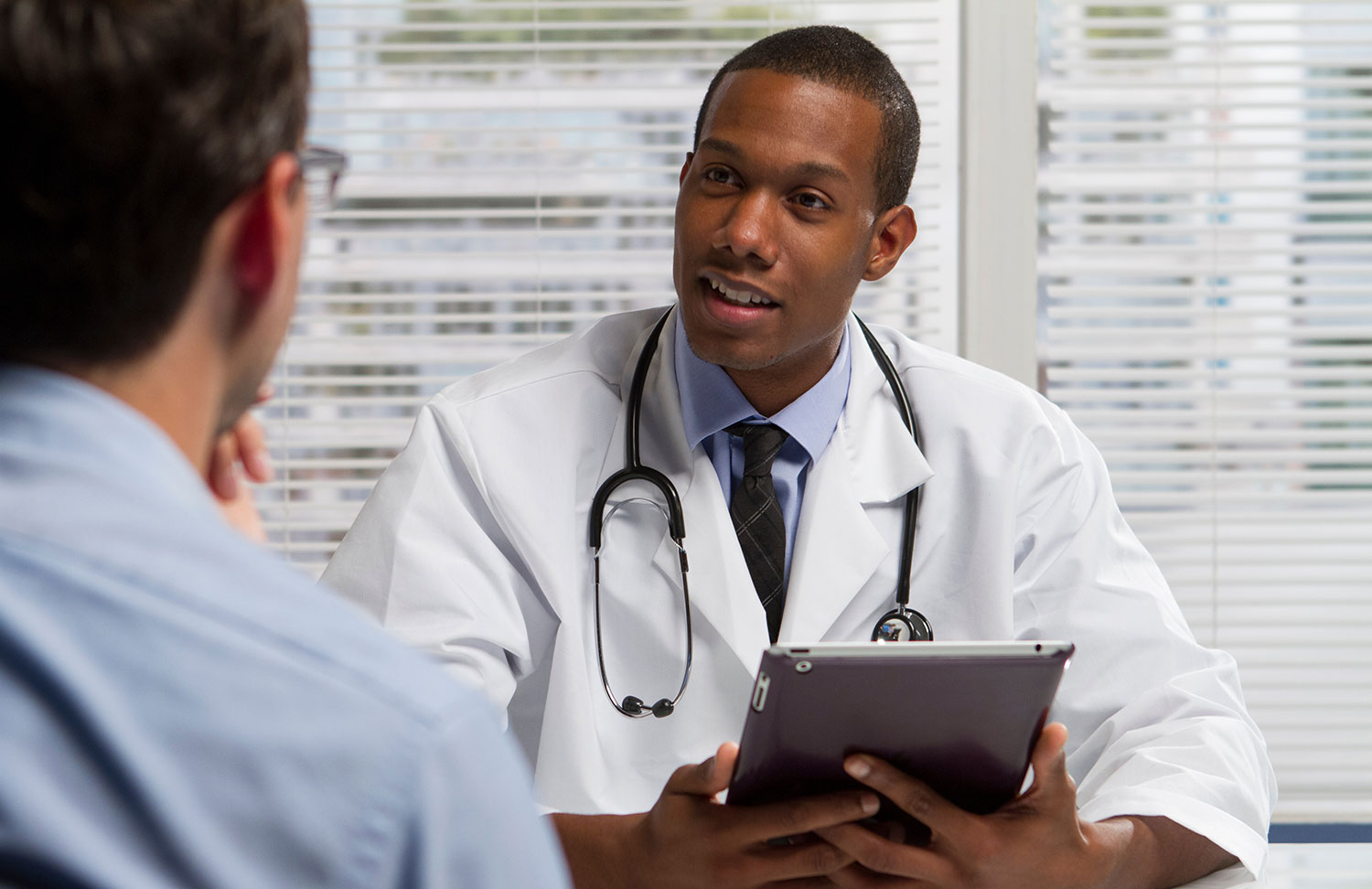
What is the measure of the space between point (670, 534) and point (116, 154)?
37.4 inches

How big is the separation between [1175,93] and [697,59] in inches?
31.9

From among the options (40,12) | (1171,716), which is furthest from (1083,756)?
(40,12)

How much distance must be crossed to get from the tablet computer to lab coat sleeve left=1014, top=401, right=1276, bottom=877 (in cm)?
27

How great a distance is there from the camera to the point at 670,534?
1.38 meters

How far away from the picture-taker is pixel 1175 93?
2.04m

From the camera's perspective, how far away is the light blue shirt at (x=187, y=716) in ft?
1.40

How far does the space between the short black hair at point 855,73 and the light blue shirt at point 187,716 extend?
45.0 inches

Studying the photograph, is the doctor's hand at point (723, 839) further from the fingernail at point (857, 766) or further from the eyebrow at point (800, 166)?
the eyebrow at point (800, 166)

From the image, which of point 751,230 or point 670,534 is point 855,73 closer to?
point 751,230

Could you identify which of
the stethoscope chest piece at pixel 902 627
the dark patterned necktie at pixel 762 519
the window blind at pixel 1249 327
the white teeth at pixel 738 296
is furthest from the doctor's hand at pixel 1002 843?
the window blind at pixel 1249 327

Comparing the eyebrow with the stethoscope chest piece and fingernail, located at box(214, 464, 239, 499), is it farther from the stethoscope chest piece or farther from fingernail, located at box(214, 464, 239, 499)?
fingernail, located at box(214, 464, 239, 499)

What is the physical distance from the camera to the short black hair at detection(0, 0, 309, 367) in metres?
0.47

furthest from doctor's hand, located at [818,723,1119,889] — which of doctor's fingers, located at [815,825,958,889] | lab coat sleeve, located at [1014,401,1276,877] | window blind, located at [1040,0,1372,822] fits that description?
window blind, located at [1040,0,1372,822]

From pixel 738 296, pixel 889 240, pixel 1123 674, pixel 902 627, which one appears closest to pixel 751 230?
pixel 738 296
